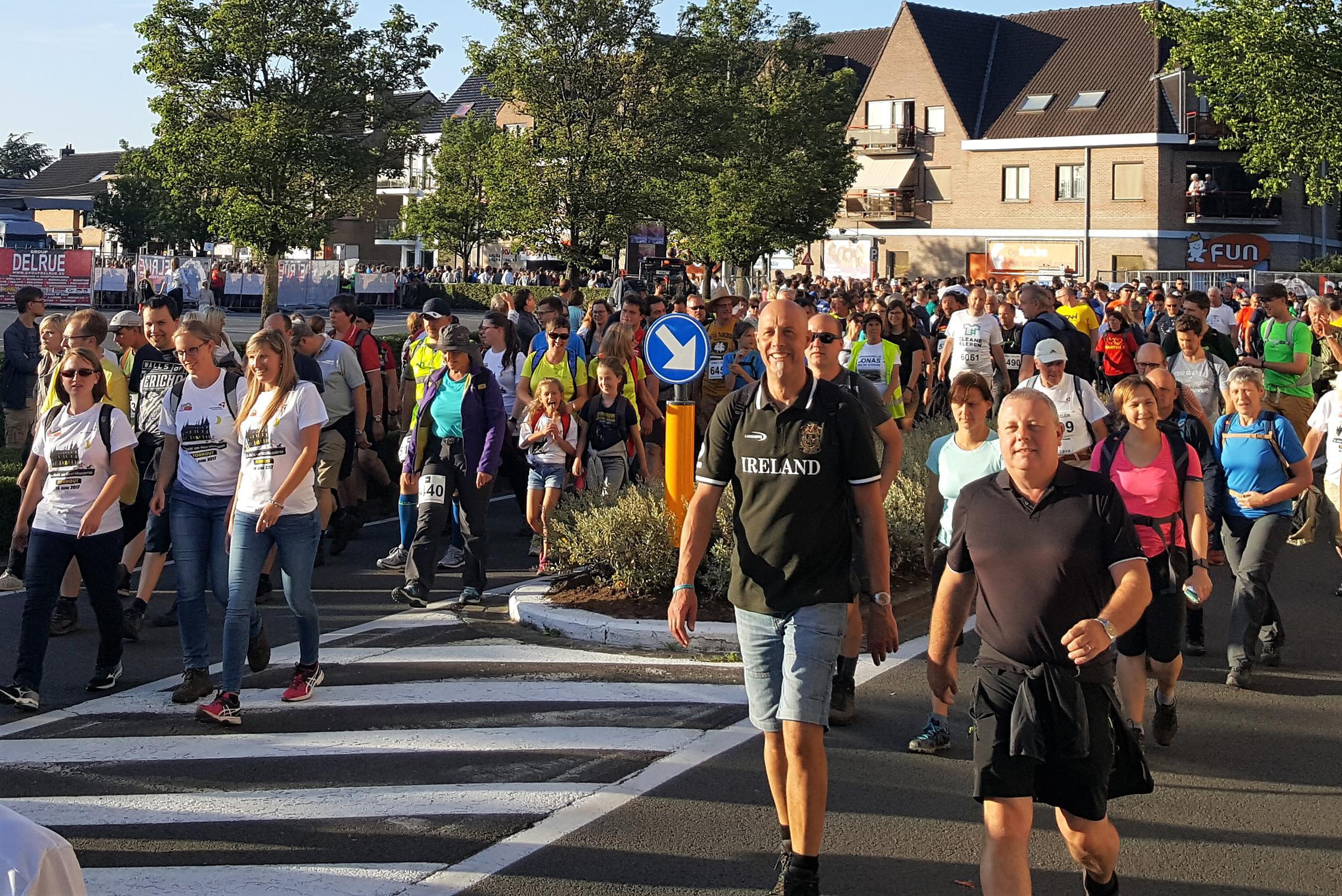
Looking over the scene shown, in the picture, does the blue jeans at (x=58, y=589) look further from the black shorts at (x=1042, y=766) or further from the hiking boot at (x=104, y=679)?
the black shorts at (x=1042, y=766)

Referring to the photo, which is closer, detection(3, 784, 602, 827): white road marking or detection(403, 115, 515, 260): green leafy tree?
detection(3, 784, 602, 827): white road marking

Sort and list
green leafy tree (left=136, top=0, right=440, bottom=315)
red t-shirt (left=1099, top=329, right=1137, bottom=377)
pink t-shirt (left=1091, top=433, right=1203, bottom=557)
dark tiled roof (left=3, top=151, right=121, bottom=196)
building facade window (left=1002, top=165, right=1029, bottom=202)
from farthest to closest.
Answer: dark tiled roof (left=3, top=151, right=121, bottom=196) < building facade window (left=1002, top=165, right=1029, bottom=202) < green leafy tree (left=136, top=0, right=440, bottom=315) < red t-shirt (left=1099, top=329, right=1137, bottom=377) < pink t-shirt (left=1091, top=433, right=1203, bottom=557)

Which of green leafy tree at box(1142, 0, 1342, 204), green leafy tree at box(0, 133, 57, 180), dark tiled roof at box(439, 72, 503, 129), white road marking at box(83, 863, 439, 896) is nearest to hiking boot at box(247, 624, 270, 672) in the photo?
white road marking at box(83, 863, 439, 896)

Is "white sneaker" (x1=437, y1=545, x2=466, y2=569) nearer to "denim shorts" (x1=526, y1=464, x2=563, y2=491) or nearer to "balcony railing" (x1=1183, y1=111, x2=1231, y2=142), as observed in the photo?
"denim shorts" (x1=526, y1=464, x2=563, y2=491)

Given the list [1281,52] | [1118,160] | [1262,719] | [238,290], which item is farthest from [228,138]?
[1118,160]

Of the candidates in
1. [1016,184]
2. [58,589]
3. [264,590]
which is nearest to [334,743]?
[58,589]

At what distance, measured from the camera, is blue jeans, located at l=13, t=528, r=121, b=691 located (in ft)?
25.5

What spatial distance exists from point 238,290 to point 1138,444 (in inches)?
1706

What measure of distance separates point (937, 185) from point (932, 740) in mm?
55051

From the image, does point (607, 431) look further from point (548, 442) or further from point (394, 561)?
point (394, 561)

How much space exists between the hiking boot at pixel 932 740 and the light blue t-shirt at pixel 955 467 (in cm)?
85

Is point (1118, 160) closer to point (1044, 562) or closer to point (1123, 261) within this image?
point (1123, 261)

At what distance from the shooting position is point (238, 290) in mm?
47250

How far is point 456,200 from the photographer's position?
62375 mm
